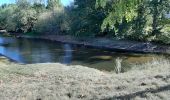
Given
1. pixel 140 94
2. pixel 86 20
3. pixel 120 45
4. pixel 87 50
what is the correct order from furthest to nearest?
pixel 86 20, pixel 120 45, pixel 87 50, pixel 140 94

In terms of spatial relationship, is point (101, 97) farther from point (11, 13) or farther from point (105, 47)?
point (11, 13)

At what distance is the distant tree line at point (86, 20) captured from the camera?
48438mm

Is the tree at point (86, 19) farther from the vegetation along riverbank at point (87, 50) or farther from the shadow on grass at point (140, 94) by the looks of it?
the shadow on grass at point (140, 94)

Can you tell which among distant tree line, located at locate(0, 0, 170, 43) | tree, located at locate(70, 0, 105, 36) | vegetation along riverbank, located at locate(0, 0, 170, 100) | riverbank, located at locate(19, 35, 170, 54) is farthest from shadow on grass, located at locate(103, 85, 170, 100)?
tree, located at locate(70, 0, 105, 36)

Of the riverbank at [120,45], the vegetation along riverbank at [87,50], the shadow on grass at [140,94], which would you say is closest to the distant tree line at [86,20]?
the vegetation along riverbank at [87,50]

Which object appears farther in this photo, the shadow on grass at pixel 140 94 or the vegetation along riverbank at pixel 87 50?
the vegetation along riverbank at pixel 87 50

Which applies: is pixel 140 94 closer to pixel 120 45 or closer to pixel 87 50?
pixel 87 50

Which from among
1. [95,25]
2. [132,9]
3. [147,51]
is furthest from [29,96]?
[95,25]

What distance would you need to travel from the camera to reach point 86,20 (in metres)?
61.8

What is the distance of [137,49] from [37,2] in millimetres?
49653

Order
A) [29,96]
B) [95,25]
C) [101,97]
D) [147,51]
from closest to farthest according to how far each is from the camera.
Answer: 1. [101,97]
2. [29,96]
3. [147,51]
4. [95,25]

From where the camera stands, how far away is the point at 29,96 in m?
13.0

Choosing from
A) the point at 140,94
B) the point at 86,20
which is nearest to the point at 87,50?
the point at 86,20

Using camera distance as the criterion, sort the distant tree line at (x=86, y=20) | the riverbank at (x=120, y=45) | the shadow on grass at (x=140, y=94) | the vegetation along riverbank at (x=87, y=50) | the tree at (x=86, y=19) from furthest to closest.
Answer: the tree at (x=86, y=19)
the distant tree line at (x=86, y=20)
the riverbank at (x=120, y=45)
the vegetation along riverbank at (x=87, y=50)
the shadow on grass at (x=140, y=94)
